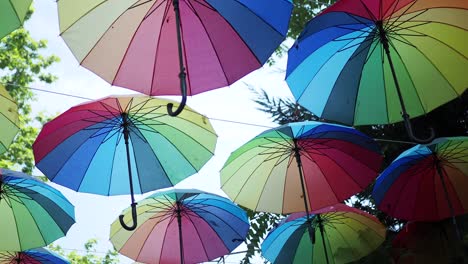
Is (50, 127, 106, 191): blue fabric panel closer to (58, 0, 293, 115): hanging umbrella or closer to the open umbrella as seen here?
(58, 0, 293, 115): hanging umbrella

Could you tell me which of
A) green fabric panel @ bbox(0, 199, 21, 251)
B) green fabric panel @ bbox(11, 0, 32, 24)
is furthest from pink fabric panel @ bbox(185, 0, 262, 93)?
green fabric panel @ bbox(0, 199, 21, 251)

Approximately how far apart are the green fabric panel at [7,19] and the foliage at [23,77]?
355 inches

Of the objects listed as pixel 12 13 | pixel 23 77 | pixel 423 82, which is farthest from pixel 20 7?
pixel 23 77

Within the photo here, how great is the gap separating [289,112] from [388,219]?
1794 millimetres

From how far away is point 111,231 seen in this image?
215 inches

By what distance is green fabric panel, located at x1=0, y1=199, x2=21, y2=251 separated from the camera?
480 centimetres

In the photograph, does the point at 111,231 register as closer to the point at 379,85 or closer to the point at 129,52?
the point at 129,52

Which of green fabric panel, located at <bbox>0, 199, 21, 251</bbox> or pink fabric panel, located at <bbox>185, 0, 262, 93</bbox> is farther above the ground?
pink fabric panel, located at <bbox>185, 0, 262, 93</bbox>

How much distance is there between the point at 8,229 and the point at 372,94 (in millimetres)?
3419

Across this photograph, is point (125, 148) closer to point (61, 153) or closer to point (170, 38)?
point (61, 153)

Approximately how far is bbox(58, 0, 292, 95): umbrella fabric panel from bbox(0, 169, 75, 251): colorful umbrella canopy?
1.89 meters

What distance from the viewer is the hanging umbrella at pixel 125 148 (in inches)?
166

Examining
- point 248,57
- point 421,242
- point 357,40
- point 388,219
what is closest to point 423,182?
point 421,242

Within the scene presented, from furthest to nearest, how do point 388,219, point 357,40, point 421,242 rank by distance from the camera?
point 388,219 < point 421,242 < point 357,40
